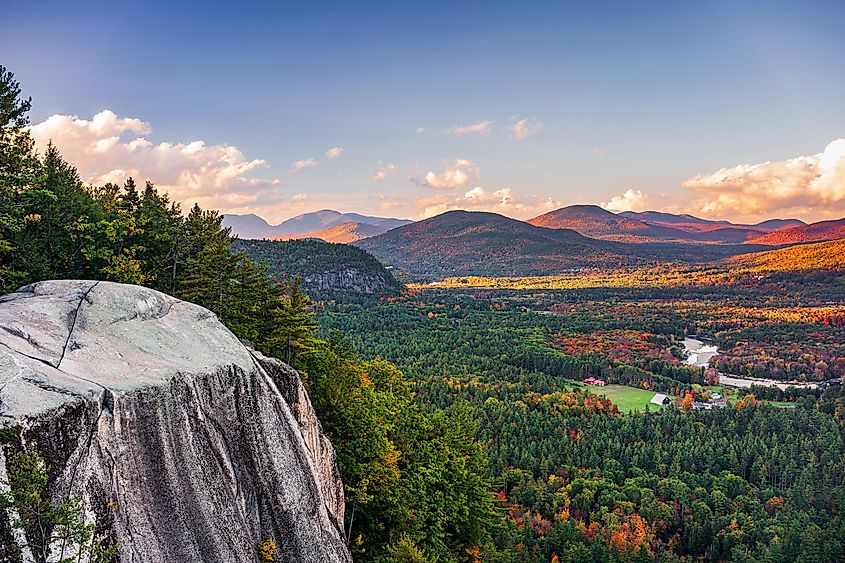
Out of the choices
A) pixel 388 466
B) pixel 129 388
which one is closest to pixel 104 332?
pixel 129 388

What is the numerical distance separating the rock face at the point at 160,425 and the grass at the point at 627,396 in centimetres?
9434

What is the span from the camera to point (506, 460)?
71000 mm

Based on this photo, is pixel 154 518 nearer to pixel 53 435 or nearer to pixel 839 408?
pixel 53 435

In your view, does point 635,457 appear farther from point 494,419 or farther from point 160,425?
point 160,425

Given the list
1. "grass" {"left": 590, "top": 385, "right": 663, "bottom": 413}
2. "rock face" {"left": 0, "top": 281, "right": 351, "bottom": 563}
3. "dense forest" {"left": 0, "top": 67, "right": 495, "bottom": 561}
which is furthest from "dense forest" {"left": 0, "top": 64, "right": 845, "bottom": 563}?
"rock face" {"left": 0, "top": 281, "right": 351, "bottom": 563}

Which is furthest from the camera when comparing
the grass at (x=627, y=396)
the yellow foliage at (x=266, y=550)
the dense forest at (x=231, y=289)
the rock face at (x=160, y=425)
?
the grass at (x=627, y=396)

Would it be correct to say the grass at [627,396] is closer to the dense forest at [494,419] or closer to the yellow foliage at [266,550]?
the dense forest at [494,419]

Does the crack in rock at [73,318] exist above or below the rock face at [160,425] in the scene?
above

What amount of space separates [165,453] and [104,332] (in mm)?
4588

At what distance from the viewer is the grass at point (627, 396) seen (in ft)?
342

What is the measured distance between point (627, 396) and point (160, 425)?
367ft

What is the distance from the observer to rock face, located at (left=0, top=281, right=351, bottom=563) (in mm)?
12812

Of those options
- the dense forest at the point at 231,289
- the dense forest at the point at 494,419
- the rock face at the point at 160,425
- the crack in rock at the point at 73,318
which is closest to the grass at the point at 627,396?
the dense forest at the point at 494,419

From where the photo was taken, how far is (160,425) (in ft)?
48.9
